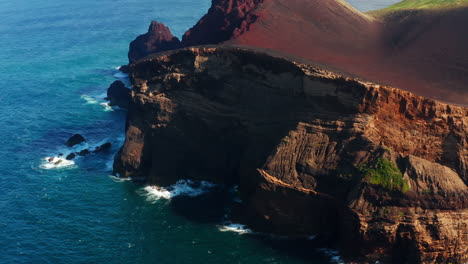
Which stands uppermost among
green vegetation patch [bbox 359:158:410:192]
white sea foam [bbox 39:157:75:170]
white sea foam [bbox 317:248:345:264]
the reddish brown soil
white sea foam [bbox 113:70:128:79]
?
the reddish brown soil

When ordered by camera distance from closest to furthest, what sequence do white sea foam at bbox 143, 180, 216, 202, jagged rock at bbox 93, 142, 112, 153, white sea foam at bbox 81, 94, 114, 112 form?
white sea foam at bbox 143, 180, 216, 202
jagged rock at bbox 93, 142, 112, 153
white sea foam at bbox 81, 94, 114, 112

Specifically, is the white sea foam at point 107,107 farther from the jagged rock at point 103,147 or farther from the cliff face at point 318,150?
the cliff face at point 318,150

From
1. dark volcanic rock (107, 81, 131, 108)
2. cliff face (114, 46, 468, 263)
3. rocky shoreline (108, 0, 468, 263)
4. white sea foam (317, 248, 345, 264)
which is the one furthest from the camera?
dark volcanic rock (107, 81, 131, 108)

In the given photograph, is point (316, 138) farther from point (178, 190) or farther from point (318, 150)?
point (178, 190)

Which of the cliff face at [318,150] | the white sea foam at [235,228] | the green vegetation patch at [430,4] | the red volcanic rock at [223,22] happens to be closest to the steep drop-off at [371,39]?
the red volcanic rock at [223,22]

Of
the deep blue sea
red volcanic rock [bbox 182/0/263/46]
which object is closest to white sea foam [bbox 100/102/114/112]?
the deep blue sea

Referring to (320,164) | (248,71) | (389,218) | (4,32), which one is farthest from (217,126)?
(4,32)

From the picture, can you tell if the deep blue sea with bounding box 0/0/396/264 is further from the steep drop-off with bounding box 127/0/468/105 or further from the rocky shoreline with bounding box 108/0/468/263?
the steep drop-off with bounding box 127/0/468/105

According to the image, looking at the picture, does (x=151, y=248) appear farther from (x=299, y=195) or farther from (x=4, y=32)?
(x=4, y=32)
